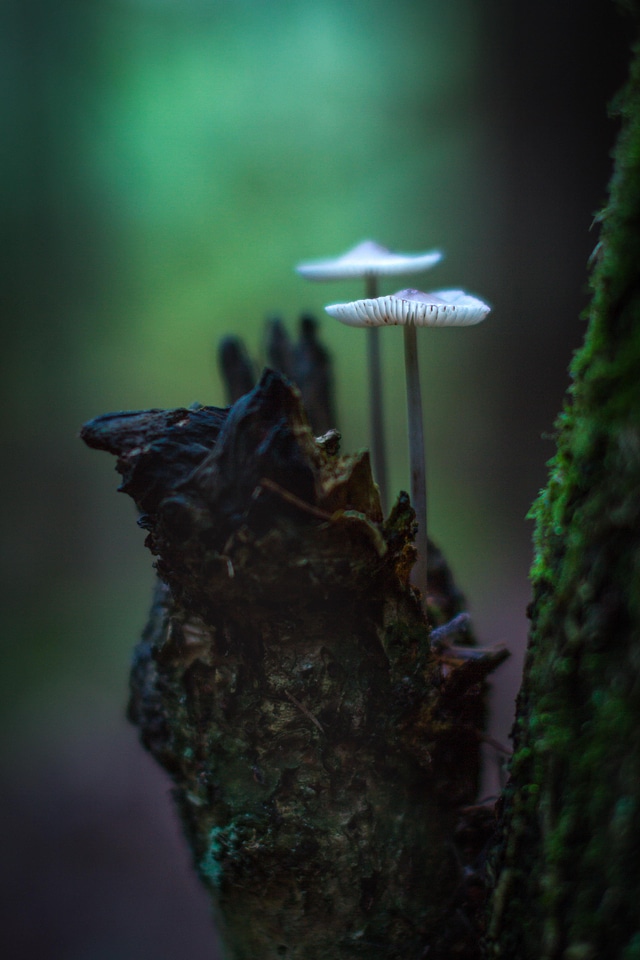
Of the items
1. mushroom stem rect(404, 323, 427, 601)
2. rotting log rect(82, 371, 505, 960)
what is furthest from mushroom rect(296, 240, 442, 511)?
rotting log rect(82, 371, 505, 960)

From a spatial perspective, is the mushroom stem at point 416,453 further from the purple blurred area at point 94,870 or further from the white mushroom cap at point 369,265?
the purple blurred area at point 94,870

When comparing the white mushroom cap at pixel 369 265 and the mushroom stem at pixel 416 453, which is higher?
the white mushroom cap at pixel 369 265

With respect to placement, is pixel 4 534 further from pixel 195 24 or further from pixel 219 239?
pixel 195 24


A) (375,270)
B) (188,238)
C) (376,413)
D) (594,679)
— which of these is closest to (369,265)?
(375,270)

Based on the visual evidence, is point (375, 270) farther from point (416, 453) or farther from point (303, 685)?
point (303, 685)

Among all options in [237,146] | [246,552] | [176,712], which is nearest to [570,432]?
[246,552]

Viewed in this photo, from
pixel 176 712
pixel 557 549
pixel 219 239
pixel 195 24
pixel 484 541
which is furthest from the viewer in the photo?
pixel 484 541

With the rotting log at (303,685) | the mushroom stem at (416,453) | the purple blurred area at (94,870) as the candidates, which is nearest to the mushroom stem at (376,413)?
the mushroom stem at (416,453)
